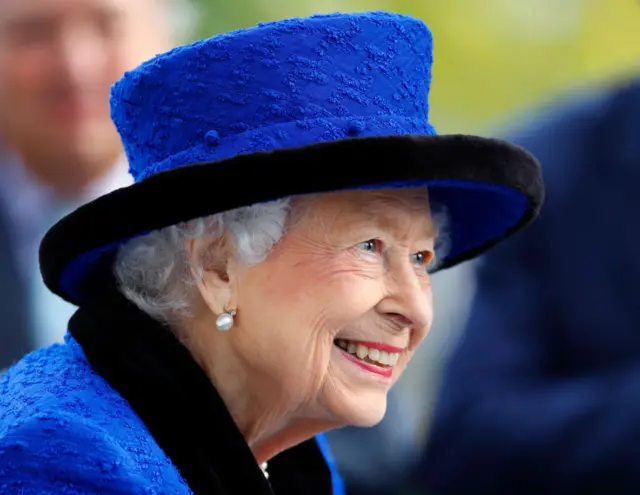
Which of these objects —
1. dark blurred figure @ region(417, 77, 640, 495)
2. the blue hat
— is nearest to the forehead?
the blue hat

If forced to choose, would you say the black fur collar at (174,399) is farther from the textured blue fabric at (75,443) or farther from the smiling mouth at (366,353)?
the smiling mouth at (366,353)

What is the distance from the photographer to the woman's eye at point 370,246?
2.43 metres

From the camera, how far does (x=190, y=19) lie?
493 centimetres

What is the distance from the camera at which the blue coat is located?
2059 mm

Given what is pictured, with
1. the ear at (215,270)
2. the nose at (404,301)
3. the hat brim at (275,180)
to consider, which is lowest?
the nose at (404,301)

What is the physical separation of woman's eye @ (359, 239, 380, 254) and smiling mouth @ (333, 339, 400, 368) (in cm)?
22

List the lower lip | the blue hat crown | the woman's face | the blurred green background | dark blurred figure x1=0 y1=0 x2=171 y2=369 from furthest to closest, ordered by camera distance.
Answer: the blurred green background → dark blurred figure x1=0 y1=0 x2=171 y2=369 → the lower lip → the woman's face → the blue hat crown

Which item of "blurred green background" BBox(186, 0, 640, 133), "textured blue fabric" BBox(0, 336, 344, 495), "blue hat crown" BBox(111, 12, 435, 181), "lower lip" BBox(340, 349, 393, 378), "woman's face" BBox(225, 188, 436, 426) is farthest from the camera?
"blurred green background" BBox(186, 0, 640, 133)

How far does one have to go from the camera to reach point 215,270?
95.0 inches

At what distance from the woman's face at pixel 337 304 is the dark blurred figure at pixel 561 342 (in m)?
0.87

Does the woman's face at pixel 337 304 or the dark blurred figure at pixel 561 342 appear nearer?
the woman's face at pixel 337 304

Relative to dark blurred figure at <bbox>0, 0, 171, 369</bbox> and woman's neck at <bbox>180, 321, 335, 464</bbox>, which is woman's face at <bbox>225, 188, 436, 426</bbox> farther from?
dark blurred figure at <bbox>0, 0, 171, 369</bbox>

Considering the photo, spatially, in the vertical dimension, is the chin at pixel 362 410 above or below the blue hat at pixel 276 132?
below

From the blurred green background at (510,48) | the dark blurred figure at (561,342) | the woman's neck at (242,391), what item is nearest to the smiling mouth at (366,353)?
the woman's neck at (242,391)
